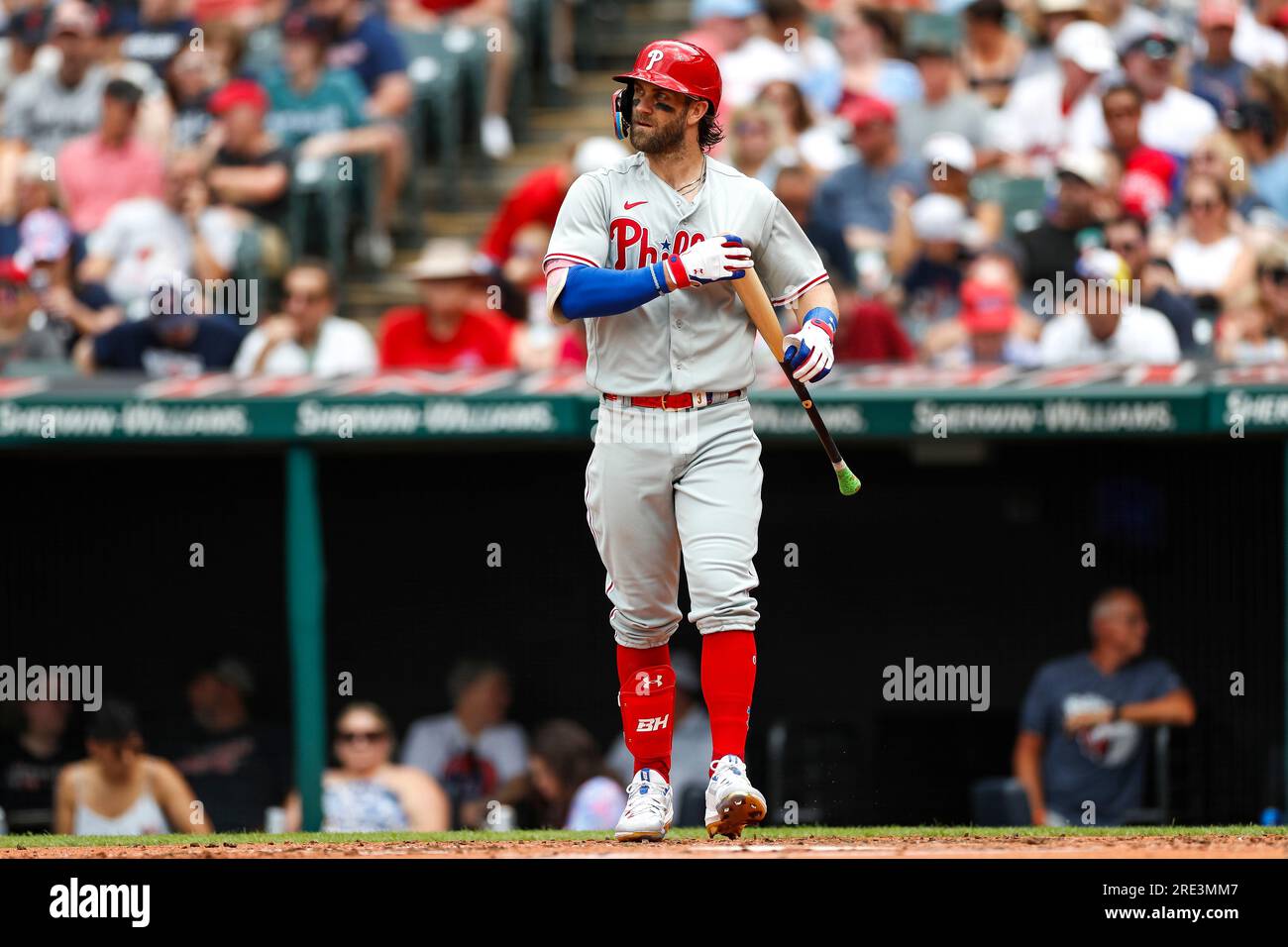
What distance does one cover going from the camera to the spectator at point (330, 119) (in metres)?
A: 11.3

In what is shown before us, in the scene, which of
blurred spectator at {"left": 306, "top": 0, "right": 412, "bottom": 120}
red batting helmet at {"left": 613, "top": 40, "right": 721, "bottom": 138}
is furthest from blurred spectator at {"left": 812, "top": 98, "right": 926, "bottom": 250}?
red batting helmet at {"left": 613, "top": 40, "right": 721, "bottom": 138}

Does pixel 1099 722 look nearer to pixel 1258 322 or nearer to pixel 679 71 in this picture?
pixel 1258 322

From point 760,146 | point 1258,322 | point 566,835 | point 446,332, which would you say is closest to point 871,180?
point 760,146

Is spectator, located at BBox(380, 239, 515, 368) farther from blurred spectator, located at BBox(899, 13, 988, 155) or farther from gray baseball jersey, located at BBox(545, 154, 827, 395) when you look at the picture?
gray baseball jersey, located at BBox(545, 154, 827, 395)

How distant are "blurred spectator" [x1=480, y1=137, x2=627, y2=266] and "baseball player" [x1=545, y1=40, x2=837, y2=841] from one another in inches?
180

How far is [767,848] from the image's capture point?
5.54 metres

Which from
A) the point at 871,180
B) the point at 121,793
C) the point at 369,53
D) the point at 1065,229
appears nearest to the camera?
the point at 121,793

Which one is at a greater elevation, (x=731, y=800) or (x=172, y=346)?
(x=172, y=346)

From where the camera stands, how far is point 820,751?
28.3 ft

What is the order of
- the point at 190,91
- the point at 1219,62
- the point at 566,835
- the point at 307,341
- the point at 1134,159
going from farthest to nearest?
the point at 190,91
the point at 1219,62
the point at 1134,159
the point at 307,341
the point at 566,835

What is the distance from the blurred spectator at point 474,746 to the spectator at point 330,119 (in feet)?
10.2

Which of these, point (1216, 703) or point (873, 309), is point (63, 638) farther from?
point (1216, 703)

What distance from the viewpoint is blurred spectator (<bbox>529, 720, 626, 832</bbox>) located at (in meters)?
8.26

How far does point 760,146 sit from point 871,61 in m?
1.13
